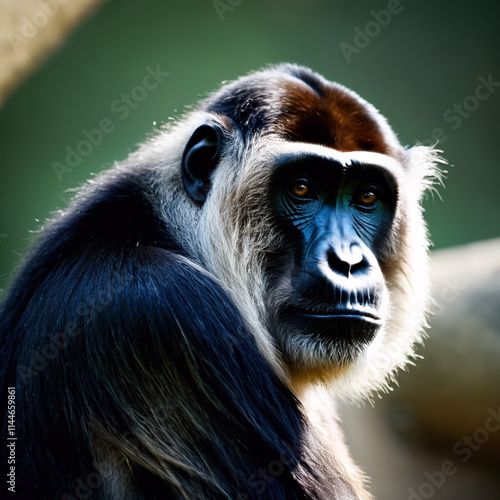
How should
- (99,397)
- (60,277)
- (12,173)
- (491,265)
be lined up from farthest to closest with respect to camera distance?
1. (12,173)
2. (491,265)
3. (60,277)
4. (99,397)

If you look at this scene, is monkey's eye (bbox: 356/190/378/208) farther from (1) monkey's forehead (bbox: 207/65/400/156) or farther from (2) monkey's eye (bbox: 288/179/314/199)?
(2) monkey's eye (bbox: 288/179/314/199)

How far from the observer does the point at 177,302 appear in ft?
12.9

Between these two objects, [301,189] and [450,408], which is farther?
[450,408]

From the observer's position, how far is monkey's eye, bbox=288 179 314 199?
4.83 metres

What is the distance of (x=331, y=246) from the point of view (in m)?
4.48

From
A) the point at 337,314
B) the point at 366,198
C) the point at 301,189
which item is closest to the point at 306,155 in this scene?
the point at 301,189

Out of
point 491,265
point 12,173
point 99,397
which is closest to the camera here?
point 99,397

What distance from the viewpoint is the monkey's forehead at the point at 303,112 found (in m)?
4.95

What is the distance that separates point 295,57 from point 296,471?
926cm

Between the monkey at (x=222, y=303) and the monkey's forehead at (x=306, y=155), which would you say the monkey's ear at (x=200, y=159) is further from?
the monkey's forehead at (x=306, y=155)

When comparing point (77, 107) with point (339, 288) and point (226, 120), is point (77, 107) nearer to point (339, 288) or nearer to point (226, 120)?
point (226, 120)

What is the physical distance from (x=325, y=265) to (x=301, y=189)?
2.23 ft

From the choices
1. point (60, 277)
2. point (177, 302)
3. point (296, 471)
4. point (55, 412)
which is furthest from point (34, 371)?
point (296, 471)

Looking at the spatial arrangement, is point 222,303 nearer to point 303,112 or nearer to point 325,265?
point 325,265
